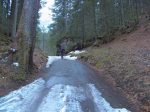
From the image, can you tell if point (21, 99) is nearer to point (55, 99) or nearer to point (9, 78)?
point (55, 99)

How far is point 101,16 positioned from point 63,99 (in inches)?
1363

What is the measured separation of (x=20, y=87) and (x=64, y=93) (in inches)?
94.6

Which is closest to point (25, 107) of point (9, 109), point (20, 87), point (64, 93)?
point (9, 109)

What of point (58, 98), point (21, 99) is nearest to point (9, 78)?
point (21, 99)

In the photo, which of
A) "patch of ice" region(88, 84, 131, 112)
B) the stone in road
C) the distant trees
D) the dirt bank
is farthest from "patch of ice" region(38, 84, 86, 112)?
the distant trees

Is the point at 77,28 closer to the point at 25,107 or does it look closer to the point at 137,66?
the point at 137,66

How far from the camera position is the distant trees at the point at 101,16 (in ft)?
139

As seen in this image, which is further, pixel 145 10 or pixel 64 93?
pixel 145 10

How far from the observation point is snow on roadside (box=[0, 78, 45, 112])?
32.8ft

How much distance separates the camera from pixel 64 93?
12016mm

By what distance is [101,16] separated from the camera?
44781mm

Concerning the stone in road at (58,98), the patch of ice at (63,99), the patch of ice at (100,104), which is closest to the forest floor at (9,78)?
the stone in road at (58,98)

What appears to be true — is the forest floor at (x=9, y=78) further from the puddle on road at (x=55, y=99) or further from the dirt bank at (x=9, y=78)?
the puddle on road at (x=55, y=99)

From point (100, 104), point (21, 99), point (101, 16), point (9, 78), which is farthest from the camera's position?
point (101, 16)
